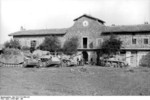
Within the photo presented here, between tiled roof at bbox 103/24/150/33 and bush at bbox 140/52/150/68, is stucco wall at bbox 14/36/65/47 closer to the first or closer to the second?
tiled roof at bbox 103/24/150/33

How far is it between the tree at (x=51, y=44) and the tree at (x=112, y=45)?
7600 millimetres

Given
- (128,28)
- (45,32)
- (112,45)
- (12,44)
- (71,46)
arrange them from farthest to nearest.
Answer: (45,32) < (12,44) < (71,46) < (128,28) < (112,45)

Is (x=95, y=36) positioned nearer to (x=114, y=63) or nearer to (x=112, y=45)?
(x=112, y=45)

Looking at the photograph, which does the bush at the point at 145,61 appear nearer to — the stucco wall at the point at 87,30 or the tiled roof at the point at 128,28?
the tiled roof at the point at 128,28

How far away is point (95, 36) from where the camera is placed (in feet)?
114

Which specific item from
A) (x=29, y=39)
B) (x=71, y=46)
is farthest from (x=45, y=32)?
(x=71, y=46)

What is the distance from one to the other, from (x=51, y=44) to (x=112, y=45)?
9.39m

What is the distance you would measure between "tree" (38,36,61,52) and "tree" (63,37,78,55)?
1272mm

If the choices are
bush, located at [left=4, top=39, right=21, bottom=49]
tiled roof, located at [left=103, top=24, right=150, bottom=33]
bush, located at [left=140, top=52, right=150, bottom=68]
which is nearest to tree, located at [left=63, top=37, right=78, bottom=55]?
tiled roof, located at [left=103, top=24, right=150, bottom=33]

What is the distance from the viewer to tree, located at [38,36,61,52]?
34.7 meters

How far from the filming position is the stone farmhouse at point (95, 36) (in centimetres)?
3125

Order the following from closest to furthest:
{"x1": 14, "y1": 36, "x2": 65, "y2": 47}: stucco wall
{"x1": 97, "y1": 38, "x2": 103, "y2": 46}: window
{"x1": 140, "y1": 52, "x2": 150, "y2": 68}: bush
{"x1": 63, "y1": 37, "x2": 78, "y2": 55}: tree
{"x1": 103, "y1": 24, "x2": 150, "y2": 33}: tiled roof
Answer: {"x1": 140, "y1": 52, "x2": 150, "y2": 68}: bush < {"x1": 103, "y1": 24, "x2": 150, "y2": 33}: tiled roof < {"x1": 97, "y1": 38, "x2": 103, "y2": 46}: window < {"x1": 63, "y1": 37, "x2": 78, "y2": 55}: tree < {"x1": 14, "y1": 36, "x2": 65, "y2": 47}: stucco wall

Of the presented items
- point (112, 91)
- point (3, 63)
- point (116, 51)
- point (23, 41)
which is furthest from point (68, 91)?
point (23, 41)

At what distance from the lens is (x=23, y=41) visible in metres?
39.8
